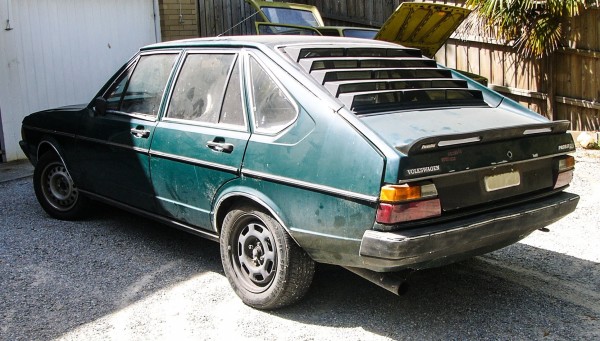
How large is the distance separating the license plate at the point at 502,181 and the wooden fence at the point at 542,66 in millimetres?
5627

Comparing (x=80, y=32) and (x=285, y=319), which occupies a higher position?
(x=80, y=32)

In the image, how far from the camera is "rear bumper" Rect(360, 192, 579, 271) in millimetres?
3613

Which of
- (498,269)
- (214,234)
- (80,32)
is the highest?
(80,32)

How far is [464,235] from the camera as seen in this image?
3.80 metres

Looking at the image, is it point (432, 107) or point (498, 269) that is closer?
point (432, 107)

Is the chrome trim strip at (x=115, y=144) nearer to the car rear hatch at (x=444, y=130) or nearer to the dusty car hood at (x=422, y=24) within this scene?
the car rear hatch at (x=444, y=130)

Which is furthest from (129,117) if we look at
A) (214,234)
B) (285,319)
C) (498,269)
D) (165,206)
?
(498,269)

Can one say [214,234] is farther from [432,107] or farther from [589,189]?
[589,189]

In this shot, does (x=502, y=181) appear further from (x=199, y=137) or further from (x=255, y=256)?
(x=199, y=137)

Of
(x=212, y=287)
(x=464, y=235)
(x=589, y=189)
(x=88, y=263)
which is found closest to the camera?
(x=464, y=235)

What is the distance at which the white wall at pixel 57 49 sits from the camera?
9258 millimetres

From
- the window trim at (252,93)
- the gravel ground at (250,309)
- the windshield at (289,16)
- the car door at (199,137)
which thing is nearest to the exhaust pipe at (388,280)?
the gravel ground at (250,309)

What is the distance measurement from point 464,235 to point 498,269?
4.63 ft

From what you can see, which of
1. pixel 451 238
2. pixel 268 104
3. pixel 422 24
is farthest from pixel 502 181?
pixel 422 24
